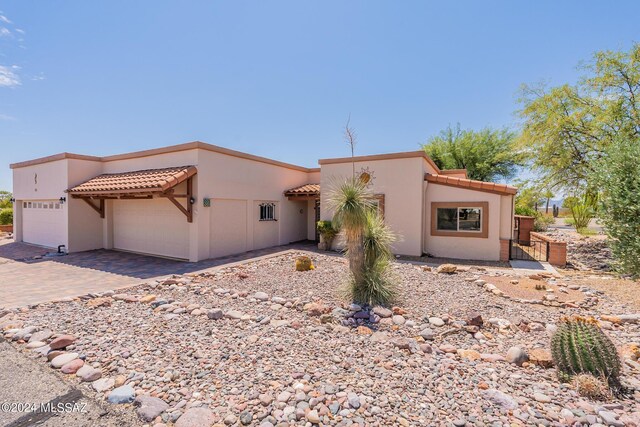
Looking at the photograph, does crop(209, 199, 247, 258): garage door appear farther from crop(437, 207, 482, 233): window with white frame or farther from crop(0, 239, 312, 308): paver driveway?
crop(437, 207, 482, 233): window with white frame

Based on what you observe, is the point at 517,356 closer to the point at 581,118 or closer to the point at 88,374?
the point at 88,374

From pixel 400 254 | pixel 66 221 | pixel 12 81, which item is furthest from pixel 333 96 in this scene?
pixel 66 221

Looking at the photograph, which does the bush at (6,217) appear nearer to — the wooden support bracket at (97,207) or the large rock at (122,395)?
the wooden support bracket at (97,207)

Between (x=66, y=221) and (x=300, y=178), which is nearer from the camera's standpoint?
(x=66, y=221)

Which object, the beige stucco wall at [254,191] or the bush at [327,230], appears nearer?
the beige stucco wall at [254,191]

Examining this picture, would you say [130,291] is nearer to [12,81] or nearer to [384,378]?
[384,378]

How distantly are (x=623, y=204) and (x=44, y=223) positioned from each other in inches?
952

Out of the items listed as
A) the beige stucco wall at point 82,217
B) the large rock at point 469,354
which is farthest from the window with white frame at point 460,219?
the beige stucco wall at point 82,217

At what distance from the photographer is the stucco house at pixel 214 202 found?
36.7ft

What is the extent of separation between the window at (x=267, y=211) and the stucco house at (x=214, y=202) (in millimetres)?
55

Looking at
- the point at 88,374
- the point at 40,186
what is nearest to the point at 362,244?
the point at 88,374

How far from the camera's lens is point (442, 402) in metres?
3.01

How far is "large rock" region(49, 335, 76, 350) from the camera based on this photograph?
13.7 ft

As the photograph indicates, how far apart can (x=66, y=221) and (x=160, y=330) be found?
40.0 feet
